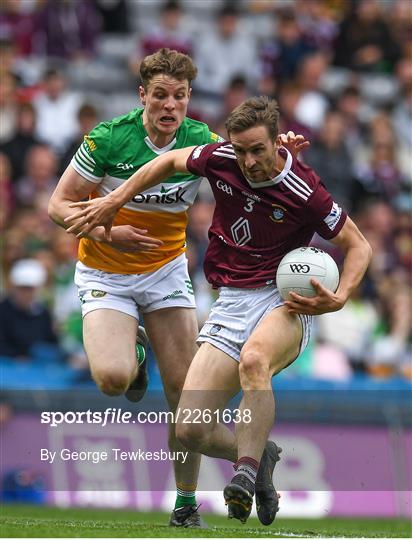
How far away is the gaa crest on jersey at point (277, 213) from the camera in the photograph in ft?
29.7

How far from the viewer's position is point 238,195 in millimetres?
9148

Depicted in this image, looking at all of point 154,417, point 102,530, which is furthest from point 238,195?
point 154,417

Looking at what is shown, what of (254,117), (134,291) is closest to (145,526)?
(134,291)

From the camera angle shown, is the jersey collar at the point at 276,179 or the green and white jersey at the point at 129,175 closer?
the jersey collar at the point at 276,179

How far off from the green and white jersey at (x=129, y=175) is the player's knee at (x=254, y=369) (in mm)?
1432

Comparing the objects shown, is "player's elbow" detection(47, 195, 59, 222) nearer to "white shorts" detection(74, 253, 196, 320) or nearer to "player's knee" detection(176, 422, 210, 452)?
"white shorts" detection(74, 253, 196, 320)

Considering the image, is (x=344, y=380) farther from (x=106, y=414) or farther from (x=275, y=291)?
(x=275, y=291)

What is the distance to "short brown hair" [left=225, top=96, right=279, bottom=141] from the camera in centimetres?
875

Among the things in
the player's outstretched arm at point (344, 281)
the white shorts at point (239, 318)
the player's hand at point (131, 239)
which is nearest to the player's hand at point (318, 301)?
the player's outstretched arm at point (344, 281)

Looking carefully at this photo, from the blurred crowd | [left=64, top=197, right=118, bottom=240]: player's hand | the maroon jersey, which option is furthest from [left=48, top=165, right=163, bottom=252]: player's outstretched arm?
the blurred crowd

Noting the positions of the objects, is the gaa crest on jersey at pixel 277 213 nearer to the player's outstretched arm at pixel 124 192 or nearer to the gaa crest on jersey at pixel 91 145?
the player's outstretched arm at pixel 124 192

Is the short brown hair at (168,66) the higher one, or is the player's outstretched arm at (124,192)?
the short brown hair at (168,66)

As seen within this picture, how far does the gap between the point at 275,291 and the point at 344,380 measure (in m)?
5.05

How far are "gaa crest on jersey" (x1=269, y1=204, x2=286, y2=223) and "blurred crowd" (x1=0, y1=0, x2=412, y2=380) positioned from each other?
524cm
